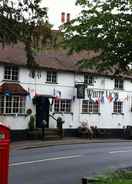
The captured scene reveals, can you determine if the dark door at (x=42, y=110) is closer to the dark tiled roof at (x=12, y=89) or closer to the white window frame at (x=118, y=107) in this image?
the dark tiled roof at (x=12, y=89)

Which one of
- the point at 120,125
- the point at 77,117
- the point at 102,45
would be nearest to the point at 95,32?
the point at 102,45

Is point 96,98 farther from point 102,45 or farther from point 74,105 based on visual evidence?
point 102,45

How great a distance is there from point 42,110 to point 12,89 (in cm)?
403

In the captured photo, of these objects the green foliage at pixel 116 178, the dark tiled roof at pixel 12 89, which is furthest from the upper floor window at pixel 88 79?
the green foliage at pixel 116 178

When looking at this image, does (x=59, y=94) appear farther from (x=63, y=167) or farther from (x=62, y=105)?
(x=63, y=167)

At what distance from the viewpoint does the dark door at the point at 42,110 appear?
41.2m

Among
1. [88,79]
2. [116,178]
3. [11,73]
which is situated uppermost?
[88,79]

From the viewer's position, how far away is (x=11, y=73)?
39188mm

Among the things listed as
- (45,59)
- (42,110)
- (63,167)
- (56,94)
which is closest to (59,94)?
(56,94)

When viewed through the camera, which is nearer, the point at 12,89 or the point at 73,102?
the point at 12,89

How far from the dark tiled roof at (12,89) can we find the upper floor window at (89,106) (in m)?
7.17

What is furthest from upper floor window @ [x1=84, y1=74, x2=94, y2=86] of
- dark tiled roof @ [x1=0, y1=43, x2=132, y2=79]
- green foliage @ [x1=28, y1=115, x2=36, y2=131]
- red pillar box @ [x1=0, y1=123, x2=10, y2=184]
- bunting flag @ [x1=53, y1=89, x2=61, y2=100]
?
red pillar box @ [x1=0, y1=123, x2=10, y2=184]

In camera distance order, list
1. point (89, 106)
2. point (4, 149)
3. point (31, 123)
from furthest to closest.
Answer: point (89, 106), point (31, 123), point (4, 149)

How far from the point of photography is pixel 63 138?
42562mm
